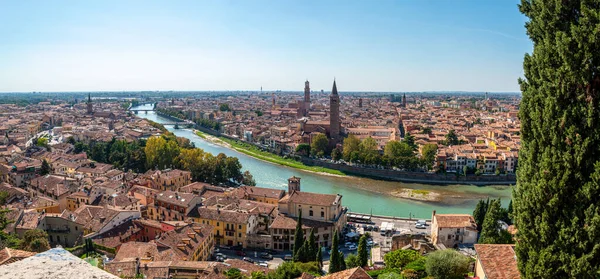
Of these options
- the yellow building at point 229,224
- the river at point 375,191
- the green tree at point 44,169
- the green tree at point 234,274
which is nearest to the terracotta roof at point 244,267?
the green tree at point 234,274

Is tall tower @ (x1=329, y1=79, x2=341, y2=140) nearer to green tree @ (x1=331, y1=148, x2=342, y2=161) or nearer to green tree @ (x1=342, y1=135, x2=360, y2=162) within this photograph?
green tree @ (x1=342, y1=135, x2=360, y2=162)

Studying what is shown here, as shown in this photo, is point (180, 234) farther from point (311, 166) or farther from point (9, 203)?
point (311, 166)

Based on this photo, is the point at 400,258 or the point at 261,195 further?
the point at 261,195

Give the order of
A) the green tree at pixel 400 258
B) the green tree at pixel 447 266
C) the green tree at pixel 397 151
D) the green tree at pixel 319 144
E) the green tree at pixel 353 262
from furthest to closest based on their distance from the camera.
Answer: the green tree at pixel 319 144, the green tree at pixel 397 151, the green tree at pixel 353 262, the green tree at pixel 400 258, the green tree at pixel 447 266

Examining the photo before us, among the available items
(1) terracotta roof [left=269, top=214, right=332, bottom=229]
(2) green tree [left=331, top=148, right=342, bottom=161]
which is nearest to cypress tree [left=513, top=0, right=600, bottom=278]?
(1) terracotta roof [left=269, top=214, right=332, bottom=229]

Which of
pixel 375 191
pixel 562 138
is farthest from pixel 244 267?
pixel 375 191

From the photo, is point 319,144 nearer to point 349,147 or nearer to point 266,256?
point 349,147

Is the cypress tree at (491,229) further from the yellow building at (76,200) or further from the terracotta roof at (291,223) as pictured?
the yellow building at (76,200)

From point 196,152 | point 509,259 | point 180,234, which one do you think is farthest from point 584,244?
point 196,152
